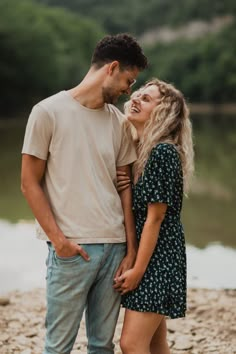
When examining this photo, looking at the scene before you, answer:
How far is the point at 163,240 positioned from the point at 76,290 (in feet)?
1.76

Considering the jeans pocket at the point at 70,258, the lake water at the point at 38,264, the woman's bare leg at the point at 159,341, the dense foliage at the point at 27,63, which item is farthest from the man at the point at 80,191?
the dense foliage at the point at 27,63

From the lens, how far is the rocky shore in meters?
4.96

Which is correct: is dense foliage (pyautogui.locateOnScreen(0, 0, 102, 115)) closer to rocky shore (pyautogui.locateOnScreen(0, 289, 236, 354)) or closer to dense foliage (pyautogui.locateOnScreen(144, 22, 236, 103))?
dense foliage (pyautogui.locateOnScreen(144, 22, 236, 103))

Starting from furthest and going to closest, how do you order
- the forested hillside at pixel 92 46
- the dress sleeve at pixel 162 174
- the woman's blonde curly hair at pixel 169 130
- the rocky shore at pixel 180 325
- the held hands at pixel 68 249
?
1. the forested hillside at pixel 92 46
2. the rocky shore at pixel 180 325
3. the woman's blonde curly hair at pixel 169 130
4. the dress sleeve at pixel 162 174
5. the held hands at pixel 68 249

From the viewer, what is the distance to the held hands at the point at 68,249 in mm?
3070

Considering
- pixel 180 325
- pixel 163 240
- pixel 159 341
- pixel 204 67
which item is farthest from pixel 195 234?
pixel 204 67

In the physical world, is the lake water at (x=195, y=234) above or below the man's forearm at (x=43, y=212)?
below

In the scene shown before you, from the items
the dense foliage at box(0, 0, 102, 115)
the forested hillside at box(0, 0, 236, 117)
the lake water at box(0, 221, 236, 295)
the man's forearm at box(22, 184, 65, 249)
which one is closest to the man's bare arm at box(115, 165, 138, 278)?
the man's forearm at box(22, 184, 65, 249)

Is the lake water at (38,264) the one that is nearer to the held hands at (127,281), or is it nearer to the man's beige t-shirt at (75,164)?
the held hands at (127,281)

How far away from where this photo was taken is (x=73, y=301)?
3.15 metres

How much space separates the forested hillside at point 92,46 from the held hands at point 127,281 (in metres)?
41.1

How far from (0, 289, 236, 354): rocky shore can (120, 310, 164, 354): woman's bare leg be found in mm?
1652

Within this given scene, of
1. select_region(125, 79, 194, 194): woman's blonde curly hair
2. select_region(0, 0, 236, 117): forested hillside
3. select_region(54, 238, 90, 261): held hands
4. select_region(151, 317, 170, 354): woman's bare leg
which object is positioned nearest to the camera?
select_region(54, 238, 90, 261): held hands

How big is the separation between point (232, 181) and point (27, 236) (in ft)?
24.8
